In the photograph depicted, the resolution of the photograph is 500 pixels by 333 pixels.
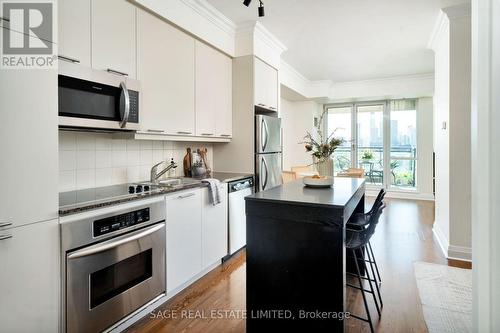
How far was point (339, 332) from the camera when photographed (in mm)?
1681

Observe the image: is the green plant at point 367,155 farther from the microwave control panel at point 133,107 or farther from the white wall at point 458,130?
the microwave control panel at point 133,107

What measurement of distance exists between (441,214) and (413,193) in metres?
3.47

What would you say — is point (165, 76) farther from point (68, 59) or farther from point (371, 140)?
point (371, 140)

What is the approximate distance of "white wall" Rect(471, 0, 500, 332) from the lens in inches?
24.4

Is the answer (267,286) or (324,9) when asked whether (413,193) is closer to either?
(324,9)

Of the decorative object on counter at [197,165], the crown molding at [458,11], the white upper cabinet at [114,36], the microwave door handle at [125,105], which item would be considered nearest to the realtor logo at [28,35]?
the white upper cabinet at [114,36]

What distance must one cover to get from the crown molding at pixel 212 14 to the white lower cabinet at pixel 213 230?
183 centimetres

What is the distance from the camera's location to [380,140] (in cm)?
751

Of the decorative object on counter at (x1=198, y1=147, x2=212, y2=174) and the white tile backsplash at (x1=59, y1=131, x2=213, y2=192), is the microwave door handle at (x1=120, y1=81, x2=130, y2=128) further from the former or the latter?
the decorative object on counter at (x1=198, y1=147, x2=212, y2=174)

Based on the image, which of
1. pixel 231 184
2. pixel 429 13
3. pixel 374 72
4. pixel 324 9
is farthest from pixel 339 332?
pixel 374 72

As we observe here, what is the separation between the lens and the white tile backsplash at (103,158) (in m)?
2.22

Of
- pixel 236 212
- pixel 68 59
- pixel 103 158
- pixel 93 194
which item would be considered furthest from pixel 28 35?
pixel 236 212

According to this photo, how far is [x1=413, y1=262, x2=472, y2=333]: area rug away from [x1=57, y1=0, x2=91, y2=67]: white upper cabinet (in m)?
3.06

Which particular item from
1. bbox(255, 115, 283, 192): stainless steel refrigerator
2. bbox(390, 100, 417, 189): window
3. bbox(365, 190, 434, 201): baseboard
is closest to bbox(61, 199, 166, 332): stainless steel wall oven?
bbox(255, 115, 283, 192): stainless steel refrigerator
